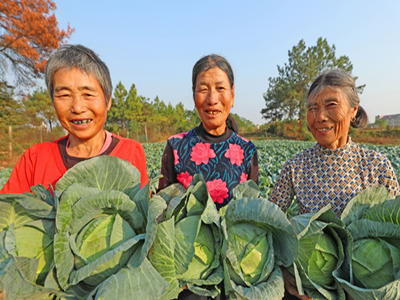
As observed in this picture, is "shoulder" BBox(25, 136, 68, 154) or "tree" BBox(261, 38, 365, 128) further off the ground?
"tree" BBox(261, 38, 365, 128)

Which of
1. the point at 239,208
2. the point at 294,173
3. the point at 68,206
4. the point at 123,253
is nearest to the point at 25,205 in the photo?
the point at 68,206

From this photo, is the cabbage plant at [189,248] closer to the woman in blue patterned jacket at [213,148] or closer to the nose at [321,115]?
the woman in blue patterned jacket at [213,148]

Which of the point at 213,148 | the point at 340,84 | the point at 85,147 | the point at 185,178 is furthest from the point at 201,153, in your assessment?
the point at 340,84

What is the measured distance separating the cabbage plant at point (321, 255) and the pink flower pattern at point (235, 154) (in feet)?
2.50

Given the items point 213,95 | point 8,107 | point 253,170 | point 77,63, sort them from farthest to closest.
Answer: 1. point 8,107
2. point 253,170
3. point 213,95
4. point 77,63

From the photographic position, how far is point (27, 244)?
941mm

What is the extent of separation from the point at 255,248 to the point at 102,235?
0.70m

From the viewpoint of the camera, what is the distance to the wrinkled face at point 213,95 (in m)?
1.73

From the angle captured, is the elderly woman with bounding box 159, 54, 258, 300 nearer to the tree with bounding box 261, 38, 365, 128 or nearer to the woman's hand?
the woman's hand

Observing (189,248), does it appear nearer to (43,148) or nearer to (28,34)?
(43,148)

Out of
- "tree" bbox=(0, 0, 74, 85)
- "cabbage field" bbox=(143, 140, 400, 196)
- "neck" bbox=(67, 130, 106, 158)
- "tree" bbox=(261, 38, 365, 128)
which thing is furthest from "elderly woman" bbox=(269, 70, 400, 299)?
"tree" bbox=(261, 38, 365, 128)

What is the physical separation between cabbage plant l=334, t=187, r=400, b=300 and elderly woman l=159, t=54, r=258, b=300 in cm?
83

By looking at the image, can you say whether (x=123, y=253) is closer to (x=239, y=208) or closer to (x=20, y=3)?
(x=239, y=208)

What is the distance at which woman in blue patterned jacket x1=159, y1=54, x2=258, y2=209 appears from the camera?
1.73 meters
